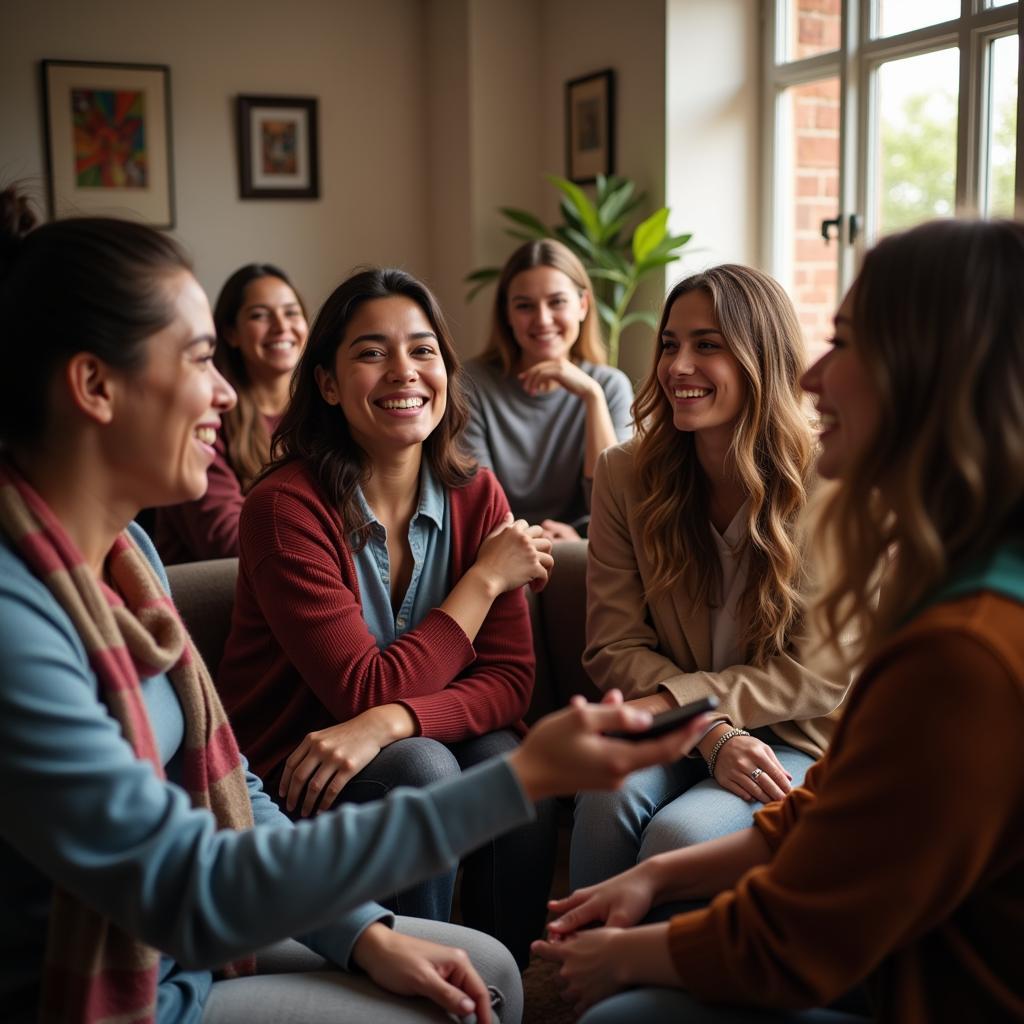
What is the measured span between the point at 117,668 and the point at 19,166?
4394mm

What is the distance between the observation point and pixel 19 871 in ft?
3.63

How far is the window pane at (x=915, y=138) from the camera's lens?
334 cm

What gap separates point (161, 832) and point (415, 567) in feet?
3.62

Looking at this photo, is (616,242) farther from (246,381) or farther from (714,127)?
(246,381)

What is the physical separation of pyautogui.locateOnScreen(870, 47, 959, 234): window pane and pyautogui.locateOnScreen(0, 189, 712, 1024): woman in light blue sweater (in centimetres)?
278

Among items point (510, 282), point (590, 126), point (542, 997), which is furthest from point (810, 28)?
point (542, 997)

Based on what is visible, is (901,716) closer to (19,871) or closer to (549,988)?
(19,871)

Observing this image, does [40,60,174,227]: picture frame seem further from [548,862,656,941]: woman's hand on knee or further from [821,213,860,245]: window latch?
[548,862,656,941]: woman's hand on knee

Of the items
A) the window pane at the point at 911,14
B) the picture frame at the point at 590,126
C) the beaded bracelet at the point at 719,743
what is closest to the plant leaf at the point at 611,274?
the picture frame at the point at 590,126

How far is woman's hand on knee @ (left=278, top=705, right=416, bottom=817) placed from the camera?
5.96 ft

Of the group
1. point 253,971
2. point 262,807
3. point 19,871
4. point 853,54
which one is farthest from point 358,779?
point 853,54

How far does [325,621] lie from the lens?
1.89 meters

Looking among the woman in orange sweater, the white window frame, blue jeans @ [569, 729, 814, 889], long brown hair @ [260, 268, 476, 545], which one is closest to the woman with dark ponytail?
long brown hair @ [260, 268, 476, 545]

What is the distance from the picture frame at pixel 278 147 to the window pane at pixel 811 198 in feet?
7.36
